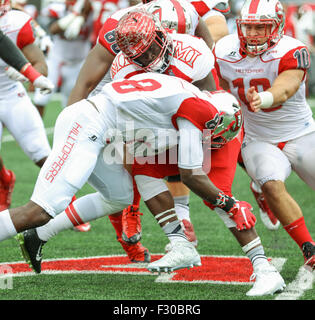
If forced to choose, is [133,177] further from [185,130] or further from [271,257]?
[271,257]

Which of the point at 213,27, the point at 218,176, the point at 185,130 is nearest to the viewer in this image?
the point at 185,130

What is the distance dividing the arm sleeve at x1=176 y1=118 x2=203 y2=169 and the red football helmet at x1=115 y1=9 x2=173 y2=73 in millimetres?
389

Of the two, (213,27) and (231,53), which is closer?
(231,53)

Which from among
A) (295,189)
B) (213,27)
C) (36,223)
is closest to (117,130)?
(36,223)

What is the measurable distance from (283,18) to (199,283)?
161cm

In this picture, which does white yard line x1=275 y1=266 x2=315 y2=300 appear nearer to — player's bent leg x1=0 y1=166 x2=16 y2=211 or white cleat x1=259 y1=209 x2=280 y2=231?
white cleat x1=259 y1=209 x2=280 y2=231

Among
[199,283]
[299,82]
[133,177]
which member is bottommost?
[199,283]

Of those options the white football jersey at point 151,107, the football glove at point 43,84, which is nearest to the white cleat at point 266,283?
the white football jersey at point 151,107

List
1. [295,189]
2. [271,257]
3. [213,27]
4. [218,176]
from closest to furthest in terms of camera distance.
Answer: [218,176] → [271,257] → [213,27] → [295,189]

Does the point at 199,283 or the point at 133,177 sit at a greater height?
the point at 133,177

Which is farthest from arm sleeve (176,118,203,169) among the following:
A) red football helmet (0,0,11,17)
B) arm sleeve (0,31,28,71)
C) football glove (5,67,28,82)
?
red football helmet (0,0,11,17)

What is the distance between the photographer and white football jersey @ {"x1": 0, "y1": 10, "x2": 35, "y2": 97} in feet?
17.5

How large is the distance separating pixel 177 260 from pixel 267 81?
1.25 m

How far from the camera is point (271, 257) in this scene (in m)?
4.60
